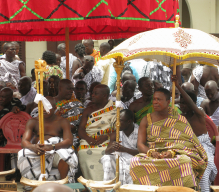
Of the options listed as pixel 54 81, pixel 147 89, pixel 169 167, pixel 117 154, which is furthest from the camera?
pixel 54 81

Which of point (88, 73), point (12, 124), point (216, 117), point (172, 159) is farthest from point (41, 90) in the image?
point (216, 117)

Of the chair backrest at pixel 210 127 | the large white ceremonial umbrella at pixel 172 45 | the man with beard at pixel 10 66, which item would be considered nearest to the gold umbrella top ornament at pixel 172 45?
the large white ceremonial umbrella at pixel 172 45

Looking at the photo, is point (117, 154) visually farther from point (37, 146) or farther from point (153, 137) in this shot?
point (37, 146)

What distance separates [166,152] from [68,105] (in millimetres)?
2084

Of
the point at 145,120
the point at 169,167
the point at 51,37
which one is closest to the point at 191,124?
the point at 145,120

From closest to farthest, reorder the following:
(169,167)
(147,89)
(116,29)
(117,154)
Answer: (169,167) → (117,154) → (147,89) → (116,29)

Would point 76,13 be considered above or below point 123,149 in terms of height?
above

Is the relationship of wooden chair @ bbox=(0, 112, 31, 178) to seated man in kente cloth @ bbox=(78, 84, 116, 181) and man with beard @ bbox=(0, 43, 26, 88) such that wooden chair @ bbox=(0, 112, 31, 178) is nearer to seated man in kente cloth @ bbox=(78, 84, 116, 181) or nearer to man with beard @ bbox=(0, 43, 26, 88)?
seated man in kente cloth @ bbox=(78, 84, 116, 181)

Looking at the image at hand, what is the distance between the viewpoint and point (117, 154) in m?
5.14

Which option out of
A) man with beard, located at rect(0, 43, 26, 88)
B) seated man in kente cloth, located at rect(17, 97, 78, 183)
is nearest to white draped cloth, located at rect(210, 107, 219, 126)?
seated man in kente cloth, located at rect(17, 97, 78, 183)

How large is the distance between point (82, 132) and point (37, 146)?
1.12m

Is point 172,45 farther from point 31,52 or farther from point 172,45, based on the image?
point 31,52

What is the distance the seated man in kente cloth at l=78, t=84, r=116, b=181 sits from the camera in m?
5.52

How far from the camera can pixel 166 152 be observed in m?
4.83
